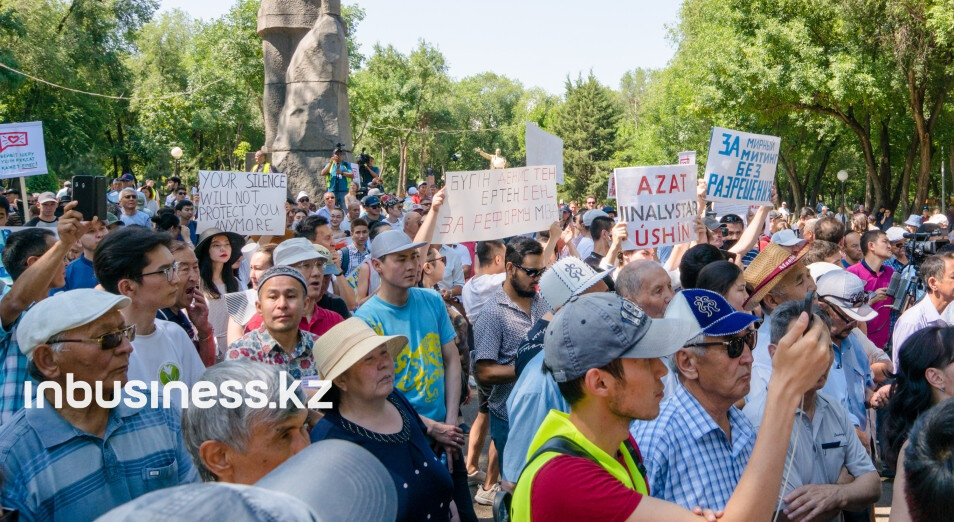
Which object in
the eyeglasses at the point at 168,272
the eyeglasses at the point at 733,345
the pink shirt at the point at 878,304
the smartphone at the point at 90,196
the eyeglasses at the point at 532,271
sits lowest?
the pink shirt at the point at 878,304

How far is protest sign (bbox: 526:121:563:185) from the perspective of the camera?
8234 millimetres

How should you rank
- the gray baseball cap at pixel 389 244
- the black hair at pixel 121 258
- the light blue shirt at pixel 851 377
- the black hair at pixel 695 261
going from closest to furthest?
the black hair at pixel 121 258, the light blue shirt at pixel 851 377, the gray baseball cap at pixel 389 244, the black hair at pixel 695 261

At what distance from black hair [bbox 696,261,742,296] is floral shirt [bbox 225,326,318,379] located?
7.00ft

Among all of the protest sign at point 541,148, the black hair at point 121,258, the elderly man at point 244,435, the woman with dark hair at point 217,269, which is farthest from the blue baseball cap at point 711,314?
the protest sign at point 541,148

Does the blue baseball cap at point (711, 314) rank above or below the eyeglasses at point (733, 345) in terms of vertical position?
above

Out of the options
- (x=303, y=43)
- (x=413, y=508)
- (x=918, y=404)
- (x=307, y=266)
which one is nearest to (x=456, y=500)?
(x=413, y=508)

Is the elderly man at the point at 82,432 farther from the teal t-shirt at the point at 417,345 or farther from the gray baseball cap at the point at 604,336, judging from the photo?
the teal t-shirt at the point at 417,345

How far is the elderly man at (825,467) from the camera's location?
3430mm

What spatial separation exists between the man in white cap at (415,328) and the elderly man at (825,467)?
1.99 meters

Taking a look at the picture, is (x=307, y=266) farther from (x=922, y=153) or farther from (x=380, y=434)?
(x=922, y=153)

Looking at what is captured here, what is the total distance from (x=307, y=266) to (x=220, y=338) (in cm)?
122

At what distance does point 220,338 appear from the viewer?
6250mm

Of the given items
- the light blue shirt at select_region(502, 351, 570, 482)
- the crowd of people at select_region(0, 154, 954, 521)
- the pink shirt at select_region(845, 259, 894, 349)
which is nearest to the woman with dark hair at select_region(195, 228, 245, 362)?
the crowd of people at select_region(0, 154, 954, 521)

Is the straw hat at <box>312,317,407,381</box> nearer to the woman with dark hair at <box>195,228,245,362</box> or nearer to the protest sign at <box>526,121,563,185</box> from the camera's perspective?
the woman with dark hair at <box>195,228,245,362</box>
